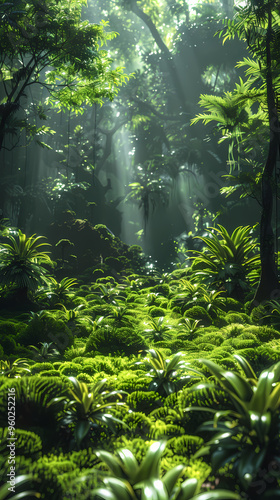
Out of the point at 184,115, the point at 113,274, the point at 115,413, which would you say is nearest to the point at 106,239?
the point at 113,274

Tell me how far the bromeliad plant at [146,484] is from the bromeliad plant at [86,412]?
48 cm

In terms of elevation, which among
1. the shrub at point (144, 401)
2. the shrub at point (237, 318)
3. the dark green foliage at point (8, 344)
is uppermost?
the shrub at point (237, 318)

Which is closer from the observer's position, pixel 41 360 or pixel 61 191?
pixel 41 360

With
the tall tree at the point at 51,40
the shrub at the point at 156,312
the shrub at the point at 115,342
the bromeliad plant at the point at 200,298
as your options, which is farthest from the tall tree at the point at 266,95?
the tall tree at the point at 51,40

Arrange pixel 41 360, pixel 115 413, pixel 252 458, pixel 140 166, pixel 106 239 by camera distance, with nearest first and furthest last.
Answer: pixel 252 458, pixel 115 413, pixel 41 360, pixel 106 239, pixel 140 166

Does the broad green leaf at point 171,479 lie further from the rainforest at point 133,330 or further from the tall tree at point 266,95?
the tall tree at point 266,95

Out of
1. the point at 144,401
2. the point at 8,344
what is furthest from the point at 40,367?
the point at 144,401

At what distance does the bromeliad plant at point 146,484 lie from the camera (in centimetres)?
188

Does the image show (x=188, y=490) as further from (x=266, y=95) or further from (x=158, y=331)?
(x=266, y=95)

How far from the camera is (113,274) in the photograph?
11.3 m

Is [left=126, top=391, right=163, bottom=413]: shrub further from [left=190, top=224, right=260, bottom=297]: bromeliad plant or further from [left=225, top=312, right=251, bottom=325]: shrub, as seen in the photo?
[left=190, top=224, right=260, bottom=297]: bromeliad plant

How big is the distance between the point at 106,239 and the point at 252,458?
10.8m

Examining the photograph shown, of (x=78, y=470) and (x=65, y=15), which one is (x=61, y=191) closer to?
(x=65, y=15)

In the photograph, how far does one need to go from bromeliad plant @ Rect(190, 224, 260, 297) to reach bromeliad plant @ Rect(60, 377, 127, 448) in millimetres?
4978
